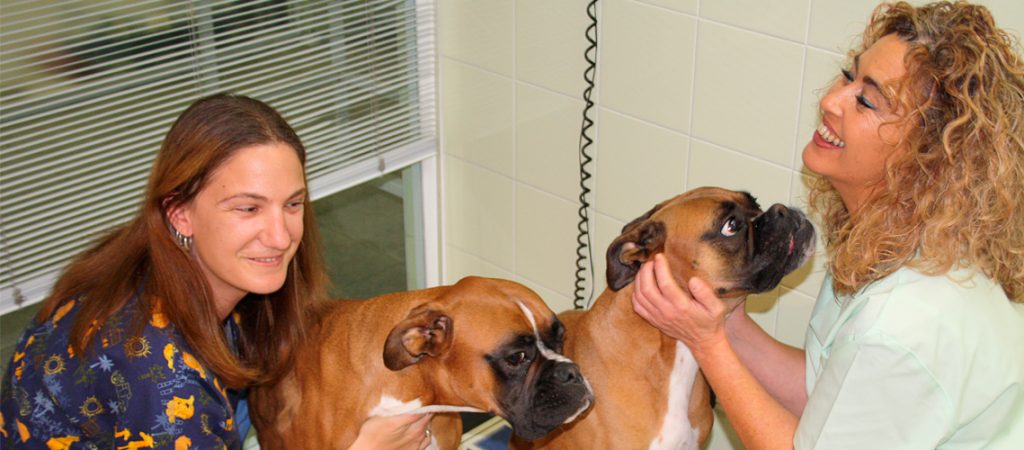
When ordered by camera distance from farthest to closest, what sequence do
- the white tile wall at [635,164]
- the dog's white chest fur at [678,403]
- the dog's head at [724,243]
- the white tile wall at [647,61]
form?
1. the white tile wall at [635,164]
2. the white tile wall at [647,61]
3. the dog's white chest fur at [678,403]
4. the dog's head at [724,243]

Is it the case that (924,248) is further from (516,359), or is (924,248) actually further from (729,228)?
(516,359)

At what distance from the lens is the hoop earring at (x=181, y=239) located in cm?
225

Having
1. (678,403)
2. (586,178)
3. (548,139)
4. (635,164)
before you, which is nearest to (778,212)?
(678,403)

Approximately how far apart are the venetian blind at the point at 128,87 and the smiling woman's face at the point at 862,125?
1768 millimetres

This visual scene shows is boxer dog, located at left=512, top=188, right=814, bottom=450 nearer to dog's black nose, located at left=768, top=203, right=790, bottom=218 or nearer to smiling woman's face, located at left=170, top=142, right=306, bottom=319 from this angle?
dog's black nose, located at left=768, top=203, right=790, bottom=218

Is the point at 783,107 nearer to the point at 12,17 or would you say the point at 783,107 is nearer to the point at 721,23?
the point at 721,23

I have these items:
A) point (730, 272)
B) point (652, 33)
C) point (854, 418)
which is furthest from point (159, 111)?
point (854, 418)

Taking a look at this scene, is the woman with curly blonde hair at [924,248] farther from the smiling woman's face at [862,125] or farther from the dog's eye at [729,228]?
the dog's eye at [729,228]

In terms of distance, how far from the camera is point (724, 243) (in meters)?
2.38

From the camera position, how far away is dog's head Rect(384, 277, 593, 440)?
7.55 ft

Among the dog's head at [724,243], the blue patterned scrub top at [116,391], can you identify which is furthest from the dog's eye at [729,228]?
the blue patterned scrub top at [116,391]

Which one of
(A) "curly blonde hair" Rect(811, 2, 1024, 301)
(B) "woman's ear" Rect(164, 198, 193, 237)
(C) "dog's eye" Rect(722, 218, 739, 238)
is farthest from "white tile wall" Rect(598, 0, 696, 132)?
(B) "woman's ear" Rect(164, 198, 193, 237)

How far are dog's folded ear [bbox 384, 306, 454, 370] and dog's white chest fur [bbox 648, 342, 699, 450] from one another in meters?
0.53

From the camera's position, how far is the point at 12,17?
2812mm
